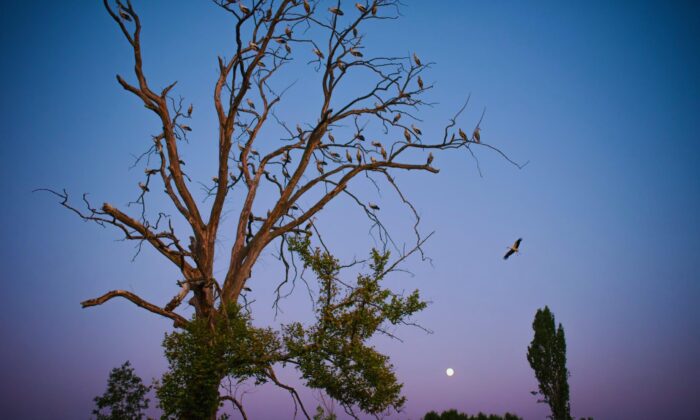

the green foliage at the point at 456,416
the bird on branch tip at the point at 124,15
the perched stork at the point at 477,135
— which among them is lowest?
the green foliage at the point at 456,416

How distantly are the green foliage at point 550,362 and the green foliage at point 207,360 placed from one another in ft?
79.9

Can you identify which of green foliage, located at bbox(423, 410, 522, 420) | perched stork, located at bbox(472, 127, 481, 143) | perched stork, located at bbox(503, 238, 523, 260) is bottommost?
green foliage, located at bbox(423, 410, 522, 420)

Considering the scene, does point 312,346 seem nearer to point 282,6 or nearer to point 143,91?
point 143,91

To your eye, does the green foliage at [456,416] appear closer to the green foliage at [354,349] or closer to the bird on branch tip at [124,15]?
the green foliage at [354,349]

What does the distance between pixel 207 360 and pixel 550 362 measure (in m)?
26.0

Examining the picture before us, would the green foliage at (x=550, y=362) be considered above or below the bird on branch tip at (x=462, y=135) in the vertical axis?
below

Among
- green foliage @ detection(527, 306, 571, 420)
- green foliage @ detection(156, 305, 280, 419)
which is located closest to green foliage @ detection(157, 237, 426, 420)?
green foliage @ detection(156, 305, 280, 419)

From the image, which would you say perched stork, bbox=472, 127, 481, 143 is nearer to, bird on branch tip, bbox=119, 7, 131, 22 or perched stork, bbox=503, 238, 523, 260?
perched stork, bbox=503, 238, 523, 260

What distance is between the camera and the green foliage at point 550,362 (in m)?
27.9

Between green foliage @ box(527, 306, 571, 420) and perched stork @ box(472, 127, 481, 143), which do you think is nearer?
perched stork @ box(472, 127, 481, 143)

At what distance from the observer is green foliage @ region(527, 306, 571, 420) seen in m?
27.9

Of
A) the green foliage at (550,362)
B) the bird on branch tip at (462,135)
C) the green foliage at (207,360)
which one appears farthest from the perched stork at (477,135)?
the green foliage at (550,362)

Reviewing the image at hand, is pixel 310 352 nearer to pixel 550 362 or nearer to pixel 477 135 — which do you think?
pixel 477 135

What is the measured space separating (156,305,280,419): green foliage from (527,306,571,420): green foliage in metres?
24.4
